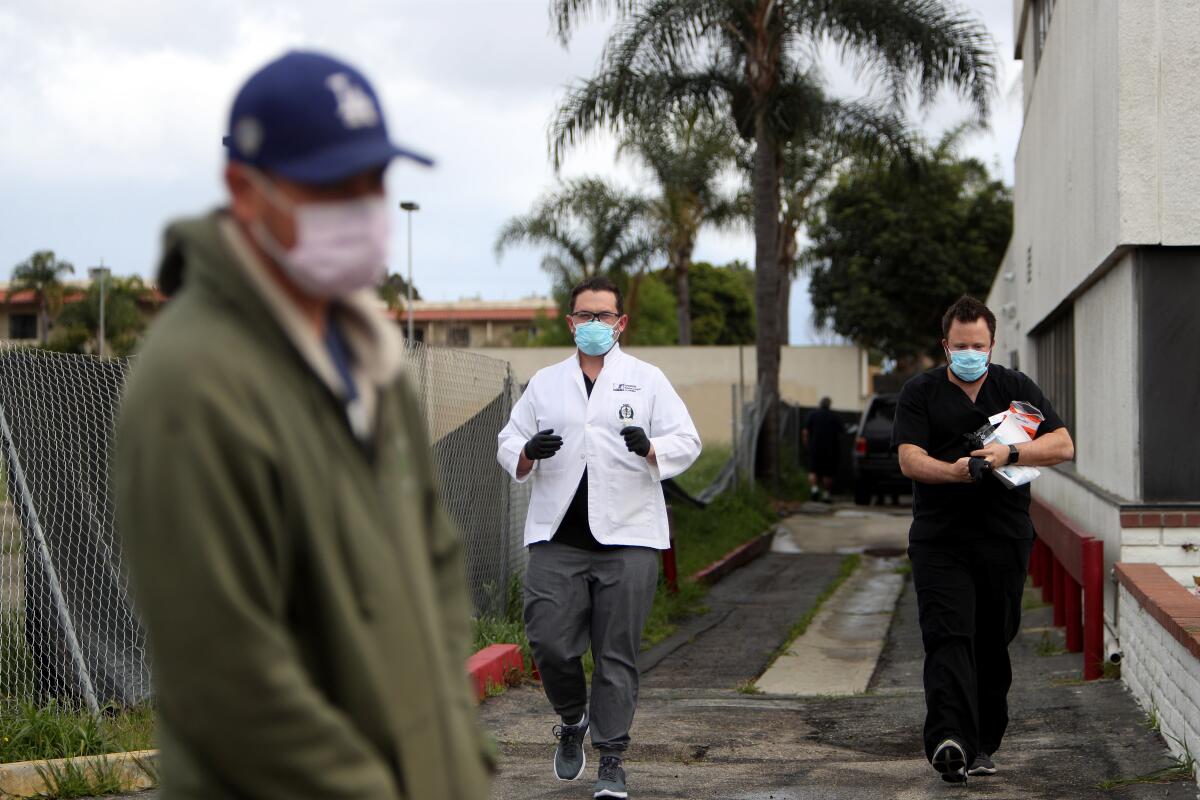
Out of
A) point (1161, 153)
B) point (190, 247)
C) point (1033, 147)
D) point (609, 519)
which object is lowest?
point (609, 519)

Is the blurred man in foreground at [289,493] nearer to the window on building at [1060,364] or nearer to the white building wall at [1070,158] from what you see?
the white building wall at [1070,158]

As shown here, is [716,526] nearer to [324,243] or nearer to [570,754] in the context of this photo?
[570,754]

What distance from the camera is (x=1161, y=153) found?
7.84 meters

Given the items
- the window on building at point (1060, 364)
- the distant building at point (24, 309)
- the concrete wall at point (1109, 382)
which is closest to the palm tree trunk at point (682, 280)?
the window on building at point (1060, 364)

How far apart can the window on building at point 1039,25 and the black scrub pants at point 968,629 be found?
8850 millimetres

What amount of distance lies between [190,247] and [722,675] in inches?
309

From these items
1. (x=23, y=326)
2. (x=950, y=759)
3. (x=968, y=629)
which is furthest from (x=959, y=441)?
(x=23, y=326)

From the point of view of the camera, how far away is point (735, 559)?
15602mm

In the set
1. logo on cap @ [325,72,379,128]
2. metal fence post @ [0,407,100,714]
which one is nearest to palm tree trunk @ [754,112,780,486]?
metal fence post @ [0,407,100,714]

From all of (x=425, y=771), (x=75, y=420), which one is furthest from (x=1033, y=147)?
(x=425, y=771)

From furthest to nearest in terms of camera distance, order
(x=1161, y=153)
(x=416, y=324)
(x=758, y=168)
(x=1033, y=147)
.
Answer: (x=416, y=324) < (x=758, y=168) < (x=1033, y=147) < (x=1161, y=153)

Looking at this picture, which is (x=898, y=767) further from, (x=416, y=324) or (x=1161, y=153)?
(x=416, y=324)

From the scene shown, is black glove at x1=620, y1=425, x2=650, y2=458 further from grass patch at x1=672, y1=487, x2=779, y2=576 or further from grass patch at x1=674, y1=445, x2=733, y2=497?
grass patch at x1=674, y1=445, x2=733, y2=497

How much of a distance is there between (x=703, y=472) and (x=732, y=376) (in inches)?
619
